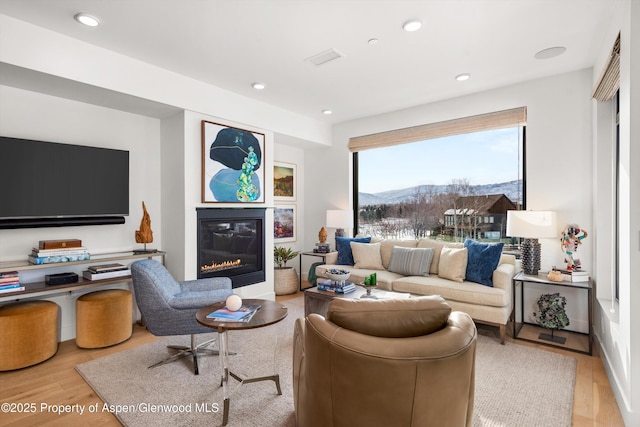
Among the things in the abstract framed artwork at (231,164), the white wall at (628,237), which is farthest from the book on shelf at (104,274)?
the white wall at (628,237)

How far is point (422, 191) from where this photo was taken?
484 centimetres

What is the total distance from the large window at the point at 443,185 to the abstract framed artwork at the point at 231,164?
1.77 meters

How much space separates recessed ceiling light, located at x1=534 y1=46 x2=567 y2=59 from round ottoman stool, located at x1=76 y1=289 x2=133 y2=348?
4.65m

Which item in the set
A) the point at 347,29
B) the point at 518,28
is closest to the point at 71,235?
the point at 347,29

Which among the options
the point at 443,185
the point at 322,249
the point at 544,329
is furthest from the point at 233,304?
the point at 443,185

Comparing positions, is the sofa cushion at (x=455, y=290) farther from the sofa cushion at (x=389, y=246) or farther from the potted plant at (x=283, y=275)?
the potted plant at (x=283, y=275)

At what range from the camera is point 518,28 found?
108 inches

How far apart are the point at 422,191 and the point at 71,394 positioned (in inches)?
172

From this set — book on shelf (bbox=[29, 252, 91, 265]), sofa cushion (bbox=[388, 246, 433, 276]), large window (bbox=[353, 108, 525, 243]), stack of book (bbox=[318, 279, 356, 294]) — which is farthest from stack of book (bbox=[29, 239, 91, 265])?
large window (bbox=[353, 108, 525, 243])

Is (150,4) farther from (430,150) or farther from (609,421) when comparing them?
(609,421)

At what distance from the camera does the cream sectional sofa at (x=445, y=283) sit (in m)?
3.24

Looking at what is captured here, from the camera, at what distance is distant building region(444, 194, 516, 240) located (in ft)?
13.6

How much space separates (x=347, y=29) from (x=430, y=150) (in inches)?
→ 99.1

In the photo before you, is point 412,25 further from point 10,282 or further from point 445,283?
point 10,282
